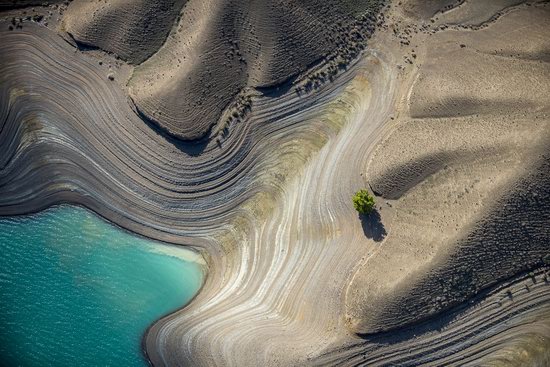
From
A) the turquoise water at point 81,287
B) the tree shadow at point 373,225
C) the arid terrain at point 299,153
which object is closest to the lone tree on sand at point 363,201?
the tree shadow at point 373,225

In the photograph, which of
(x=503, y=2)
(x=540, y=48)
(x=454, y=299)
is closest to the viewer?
(x=454, y=299)

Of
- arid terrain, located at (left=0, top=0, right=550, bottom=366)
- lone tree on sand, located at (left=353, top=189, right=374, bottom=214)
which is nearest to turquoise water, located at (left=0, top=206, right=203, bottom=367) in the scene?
arid terrain, located at (left=0, top=0, right=550, bottom=366)

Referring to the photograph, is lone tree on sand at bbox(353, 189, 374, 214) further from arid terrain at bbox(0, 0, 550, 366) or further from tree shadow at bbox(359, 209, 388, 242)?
arid terrain at bbox(0, 0, 550, 366)

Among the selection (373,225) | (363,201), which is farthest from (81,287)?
(373,225)

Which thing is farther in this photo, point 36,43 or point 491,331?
point 36,43

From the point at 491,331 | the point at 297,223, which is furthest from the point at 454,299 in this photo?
the point at 297,223

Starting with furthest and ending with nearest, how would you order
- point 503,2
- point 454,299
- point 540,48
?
point 503,2 < point 540,48 < point 454,299

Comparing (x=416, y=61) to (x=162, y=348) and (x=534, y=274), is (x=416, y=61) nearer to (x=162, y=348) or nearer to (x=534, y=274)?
(x=534, y=274)
